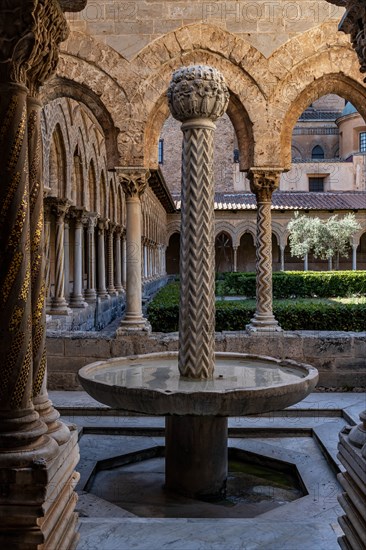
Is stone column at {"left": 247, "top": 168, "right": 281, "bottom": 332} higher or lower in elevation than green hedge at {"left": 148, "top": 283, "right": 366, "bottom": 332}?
higher

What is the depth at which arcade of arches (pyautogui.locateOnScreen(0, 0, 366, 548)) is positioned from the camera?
2.50m

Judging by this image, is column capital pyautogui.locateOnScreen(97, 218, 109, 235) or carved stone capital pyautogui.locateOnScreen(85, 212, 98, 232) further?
column capital pyautogui.locateOnScreen(97, 218, 109, 235)

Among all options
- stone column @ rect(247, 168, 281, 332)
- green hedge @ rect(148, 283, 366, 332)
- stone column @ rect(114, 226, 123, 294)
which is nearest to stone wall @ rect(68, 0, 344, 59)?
stone column @ rect(247, 168, 281, 332)

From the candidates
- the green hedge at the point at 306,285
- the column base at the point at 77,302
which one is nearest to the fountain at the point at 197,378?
the column base at the point at 77,302

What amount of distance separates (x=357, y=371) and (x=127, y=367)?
3169mm

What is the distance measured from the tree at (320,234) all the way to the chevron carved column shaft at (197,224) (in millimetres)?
27917

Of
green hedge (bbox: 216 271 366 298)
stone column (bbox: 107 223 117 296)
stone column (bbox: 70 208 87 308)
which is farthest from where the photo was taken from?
green hedge (bbox: 216 271 366 298)

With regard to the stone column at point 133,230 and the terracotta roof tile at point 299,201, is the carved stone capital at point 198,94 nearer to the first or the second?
the stone column at point 133,230

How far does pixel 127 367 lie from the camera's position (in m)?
4.71

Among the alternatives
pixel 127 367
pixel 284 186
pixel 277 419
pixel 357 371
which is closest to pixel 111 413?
pixel 127 367

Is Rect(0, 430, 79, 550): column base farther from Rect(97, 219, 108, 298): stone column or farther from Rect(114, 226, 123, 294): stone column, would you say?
Rect(114, 226, 123, 294): stone column

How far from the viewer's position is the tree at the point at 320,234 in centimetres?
3094

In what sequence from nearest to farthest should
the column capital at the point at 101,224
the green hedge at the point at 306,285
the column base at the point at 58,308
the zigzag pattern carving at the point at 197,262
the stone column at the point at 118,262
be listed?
the zigzag pattern carving at the point at 197,262 < the column base at the point at 58,308 < the column capital at the point at 101,224 < the stone column at the point at 118,262 < the green hedge at the point at 306,285

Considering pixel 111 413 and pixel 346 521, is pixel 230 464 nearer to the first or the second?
pixel 111 413
